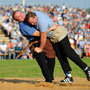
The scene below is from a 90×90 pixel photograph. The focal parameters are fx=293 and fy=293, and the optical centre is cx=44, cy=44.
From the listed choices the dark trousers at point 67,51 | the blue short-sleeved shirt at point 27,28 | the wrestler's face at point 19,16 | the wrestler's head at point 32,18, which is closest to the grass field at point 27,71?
the dark trousers at point 67,51

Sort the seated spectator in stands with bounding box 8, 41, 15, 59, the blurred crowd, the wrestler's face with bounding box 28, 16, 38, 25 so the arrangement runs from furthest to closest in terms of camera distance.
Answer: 1. the blurred crowd
2. the seated spectator in stands with bounding box 8, 41, 15, 59
3. the wrestler's face with bounding box 28, 16, 38, 25

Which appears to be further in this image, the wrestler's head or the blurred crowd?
the blurred crowd

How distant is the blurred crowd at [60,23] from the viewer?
20844mm

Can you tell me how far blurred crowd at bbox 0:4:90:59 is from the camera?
20.8m

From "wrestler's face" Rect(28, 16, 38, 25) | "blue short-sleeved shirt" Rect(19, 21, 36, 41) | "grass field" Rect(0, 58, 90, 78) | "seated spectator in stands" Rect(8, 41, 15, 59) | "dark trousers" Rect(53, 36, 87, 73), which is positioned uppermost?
"wrestler's face" Rect(28, 16, 38, 25)

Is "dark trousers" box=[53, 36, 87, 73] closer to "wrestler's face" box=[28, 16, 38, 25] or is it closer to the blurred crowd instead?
"wrestler's face" box=[28, 16, 38, 25]

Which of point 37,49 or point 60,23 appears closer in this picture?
point 37,49

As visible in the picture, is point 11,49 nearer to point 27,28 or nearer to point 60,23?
point 60,23

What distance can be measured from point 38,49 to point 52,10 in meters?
22.9

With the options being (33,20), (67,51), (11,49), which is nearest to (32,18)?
(33,20)

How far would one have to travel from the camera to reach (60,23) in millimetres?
26859

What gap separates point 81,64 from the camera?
7113 mm

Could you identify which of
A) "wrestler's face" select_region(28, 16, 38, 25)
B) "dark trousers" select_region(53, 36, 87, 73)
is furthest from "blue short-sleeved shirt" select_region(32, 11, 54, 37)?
"dark trousers" select_region(53, 36, 87, 73)

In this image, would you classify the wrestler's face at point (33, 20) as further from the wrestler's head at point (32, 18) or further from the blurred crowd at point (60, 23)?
the blurred crowd at point (60, 23)
